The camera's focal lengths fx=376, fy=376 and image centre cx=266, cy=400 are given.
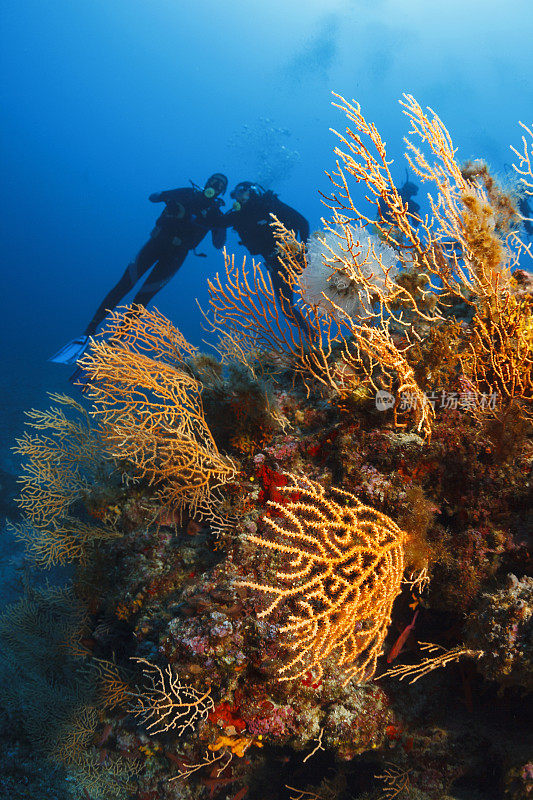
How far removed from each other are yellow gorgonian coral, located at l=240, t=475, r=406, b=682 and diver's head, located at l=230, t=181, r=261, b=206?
903 cm

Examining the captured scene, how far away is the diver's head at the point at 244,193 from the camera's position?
9.84 m

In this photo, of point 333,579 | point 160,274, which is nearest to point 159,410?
point 333,579

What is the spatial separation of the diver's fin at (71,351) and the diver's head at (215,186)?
520cm

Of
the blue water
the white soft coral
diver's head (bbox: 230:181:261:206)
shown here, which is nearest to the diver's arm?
diver's head (bbox: 230:181:261:206)

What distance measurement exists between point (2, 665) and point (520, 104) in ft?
379

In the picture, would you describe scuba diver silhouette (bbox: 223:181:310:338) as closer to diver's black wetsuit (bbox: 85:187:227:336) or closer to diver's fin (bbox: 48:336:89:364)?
diver's black wetsuit (bbox: 85:187:227:336)

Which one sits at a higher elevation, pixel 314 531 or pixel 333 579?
pixel 314 531

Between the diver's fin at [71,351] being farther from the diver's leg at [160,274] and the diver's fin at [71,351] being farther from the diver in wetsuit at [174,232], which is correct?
the diver's leg at [160,274]

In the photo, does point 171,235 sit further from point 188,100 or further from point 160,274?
point 188,100

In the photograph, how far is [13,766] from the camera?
4.50m

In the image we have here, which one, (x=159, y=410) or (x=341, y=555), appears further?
(x=159, y=410)

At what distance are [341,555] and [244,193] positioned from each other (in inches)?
388

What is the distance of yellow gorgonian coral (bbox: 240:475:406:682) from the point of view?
225 centimetres

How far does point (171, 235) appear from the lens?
10797mm
